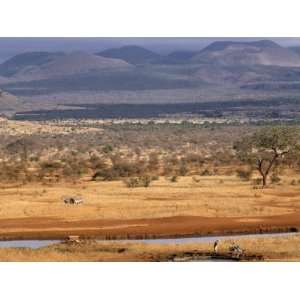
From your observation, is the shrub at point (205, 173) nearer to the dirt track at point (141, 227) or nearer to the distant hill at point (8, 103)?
the dirt track at point (141, 227)

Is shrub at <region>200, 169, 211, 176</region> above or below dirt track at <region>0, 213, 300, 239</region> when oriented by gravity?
below

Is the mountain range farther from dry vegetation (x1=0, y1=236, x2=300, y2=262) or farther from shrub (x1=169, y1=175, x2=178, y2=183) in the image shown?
dry vegetation (x1=0, y1=236, x2=300, y2=262)

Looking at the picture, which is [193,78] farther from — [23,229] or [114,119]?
[23,229]

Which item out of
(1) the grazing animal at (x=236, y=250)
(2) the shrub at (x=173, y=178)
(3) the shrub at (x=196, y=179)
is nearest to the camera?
(1) the grazing animal at (x=236, y=250)

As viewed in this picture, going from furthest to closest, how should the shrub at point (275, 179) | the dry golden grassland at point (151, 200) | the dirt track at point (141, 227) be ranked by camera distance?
1. the shrub at point (275, 179)
2. the dry golden grassland at point (151, 200)
3. the dirt track at point (141, 227)

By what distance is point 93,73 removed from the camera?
191750 mm

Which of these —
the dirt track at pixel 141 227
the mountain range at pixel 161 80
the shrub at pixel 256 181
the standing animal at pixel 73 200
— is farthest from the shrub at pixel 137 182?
the mountain range at pixel 161 80

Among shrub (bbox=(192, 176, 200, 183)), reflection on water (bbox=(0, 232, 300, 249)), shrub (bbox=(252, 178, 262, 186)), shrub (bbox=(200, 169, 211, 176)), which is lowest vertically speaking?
shrub (bbox=(200, 169, 211, 176))

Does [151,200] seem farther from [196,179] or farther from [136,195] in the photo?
[196,179]

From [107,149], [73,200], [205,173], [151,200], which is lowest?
[107,149]

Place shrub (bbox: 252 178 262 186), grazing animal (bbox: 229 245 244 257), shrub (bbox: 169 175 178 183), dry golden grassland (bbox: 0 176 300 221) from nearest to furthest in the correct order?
grazing animal (bbox: 229 245 244 257)
dry golden grassland (bbox: 0 176 300 221)
shrub (bbox: 252 178 262 186)
shrub (bbox: 169 175 178 183)

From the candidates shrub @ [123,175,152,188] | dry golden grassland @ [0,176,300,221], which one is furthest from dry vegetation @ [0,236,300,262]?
shrub @ [123,175,152,188]

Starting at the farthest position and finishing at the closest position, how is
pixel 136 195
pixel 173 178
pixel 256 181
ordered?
pixel 173 178 < pixel 256 181 < pixel 136 195

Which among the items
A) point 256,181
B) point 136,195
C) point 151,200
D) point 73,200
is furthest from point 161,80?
point 73,200
